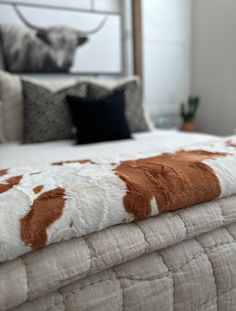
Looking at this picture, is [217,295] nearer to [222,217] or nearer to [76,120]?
[222,217]

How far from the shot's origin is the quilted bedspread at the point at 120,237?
582 millimetres

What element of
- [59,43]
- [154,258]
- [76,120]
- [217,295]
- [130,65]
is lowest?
[217,295]

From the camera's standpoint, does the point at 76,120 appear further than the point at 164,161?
Yes

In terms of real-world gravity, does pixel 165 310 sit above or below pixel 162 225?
below

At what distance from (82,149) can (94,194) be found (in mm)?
1003

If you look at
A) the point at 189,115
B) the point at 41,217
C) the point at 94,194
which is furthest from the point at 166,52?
the point at 41,217

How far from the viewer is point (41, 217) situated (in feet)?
2.02

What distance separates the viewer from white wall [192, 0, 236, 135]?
2.91 metres

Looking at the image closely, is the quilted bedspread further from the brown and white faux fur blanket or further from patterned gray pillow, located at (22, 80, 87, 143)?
patterned gray pillow, located at (22, 80, 87, 143)

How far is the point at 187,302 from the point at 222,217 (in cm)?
23

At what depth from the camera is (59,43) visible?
2.44 m

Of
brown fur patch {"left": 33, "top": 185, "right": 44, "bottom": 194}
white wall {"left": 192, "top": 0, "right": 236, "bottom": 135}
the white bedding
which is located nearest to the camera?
brown fur patch {"left": 33, "top": 185, "right": 44, "bottom": 194}

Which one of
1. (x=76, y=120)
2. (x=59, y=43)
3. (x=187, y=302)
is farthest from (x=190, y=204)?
(x=59, y=43)

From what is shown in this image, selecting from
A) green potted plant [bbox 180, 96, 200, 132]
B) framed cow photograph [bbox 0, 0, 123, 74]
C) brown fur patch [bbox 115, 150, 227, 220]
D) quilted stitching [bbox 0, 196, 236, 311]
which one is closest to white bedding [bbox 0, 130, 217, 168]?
brown fur patch [bbox 115, 150, 227, 220]
